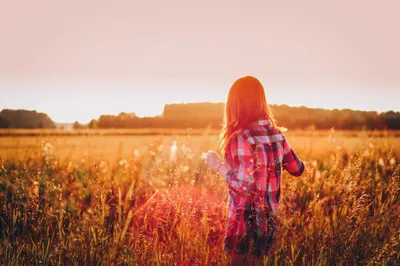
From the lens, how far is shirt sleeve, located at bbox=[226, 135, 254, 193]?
8.09 ft

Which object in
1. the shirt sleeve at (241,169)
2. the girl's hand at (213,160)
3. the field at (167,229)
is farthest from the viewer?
the field at (167,229)

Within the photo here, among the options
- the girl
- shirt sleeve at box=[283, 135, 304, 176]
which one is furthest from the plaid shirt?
shirt sleeve at box=[283, 135, 304, 176]

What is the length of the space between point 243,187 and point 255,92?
69 cm

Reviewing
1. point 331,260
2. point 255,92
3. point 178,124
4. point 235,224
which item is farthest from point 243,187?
point 178,124

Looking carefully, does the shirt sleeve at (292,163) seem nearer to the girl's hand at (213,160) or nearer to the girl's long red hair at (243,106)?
the girl's long red hair at (243,106)

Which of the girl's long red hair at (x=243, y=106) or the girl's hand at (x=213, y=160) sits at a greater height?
the girl's long red hair at (x=243, y=106)

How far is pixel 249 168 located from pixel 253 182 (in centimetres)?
10

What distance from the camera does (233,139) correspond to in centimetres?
261

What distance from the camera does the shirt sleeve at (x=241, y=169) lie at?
8.09ft

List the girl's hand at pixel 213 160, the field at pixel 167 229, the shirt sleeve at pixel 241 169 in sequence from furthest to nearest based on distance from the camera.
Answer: the field at pixel 167 229 → the girl's hand at pixel 213 160 → the shirt sleeve at pixel 241 169

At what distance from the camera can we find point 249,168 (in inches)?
97.8

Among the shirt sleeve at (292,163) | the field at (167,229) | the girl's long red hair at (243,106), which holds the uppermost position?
the girl's long red hair at (243,106)

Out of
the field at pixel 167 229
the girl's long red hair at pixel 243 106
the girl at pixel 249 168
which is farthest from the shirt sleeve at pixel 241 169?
the field at pixel 167 229

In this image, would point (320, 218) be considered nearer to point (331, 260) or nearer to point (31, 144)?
point (331, 260)
